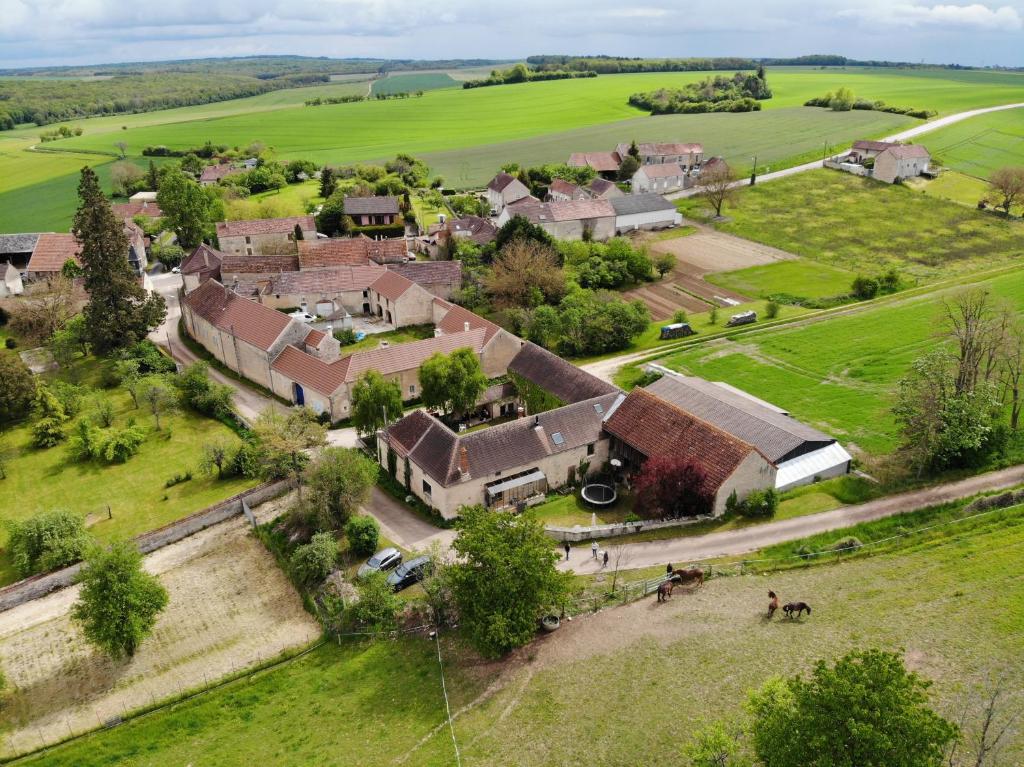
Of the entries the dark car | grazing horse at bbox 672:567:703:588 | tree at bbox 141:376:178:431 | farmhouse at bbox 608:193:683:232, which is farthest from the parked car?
farmhouse at bbox 608:193:683:232

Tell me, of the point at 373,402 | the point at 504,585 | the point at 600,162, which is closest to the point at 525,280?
the point at 373,402

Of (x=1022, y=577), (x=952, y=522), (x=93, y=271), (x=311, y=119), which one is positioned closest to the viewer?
(x=1022, y=577)

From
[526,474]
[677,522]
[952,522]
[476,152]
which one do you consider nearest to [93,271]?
[526,474]

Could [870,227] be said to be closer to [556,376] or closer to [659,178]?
[659,178]

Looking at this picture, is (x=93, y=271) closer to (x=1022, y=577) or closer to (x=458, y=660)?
(x=458, y=660)

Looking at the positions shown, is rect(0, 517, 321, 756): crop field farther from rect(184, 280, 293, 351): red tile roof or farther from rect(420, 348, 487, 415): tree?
rect(184, 280, 293, 351): red tile roof

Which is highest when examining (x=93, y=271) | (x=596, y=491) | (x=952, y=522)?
(x=93, y=271)
